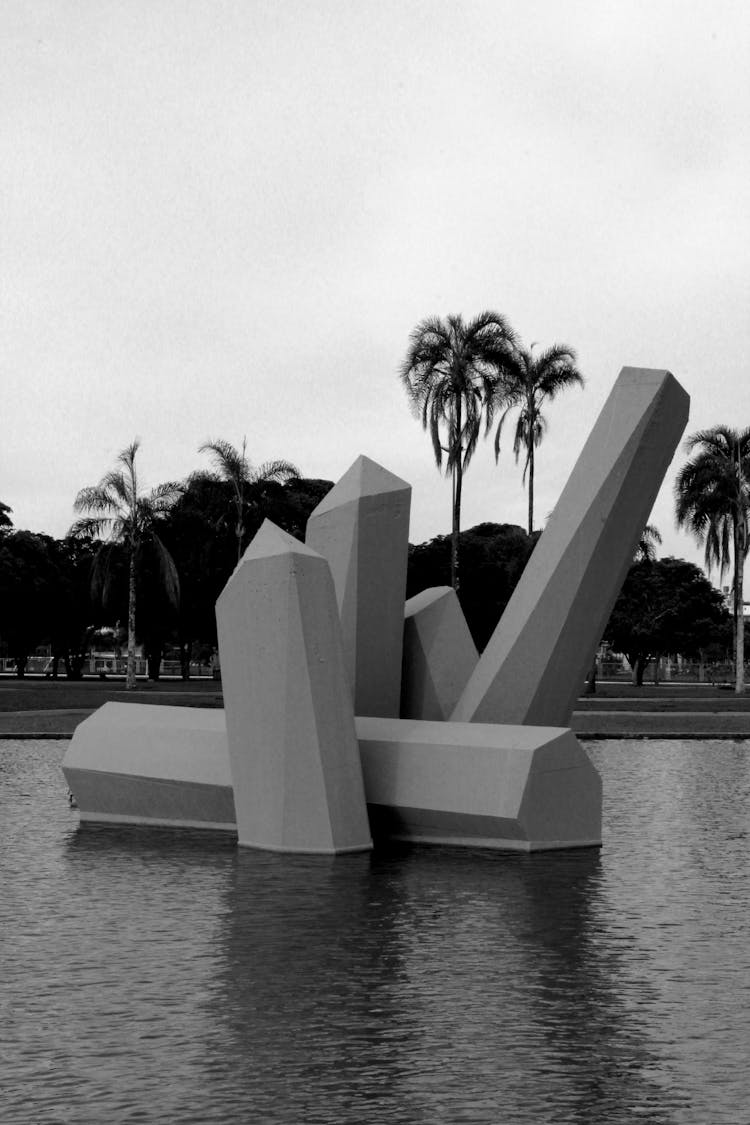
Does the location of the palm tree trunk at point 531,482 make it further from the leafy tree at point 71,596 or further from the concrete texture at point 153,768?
the leafy tree at point 71,596

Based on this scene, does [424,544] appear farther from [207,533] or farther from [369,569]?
[369,569]

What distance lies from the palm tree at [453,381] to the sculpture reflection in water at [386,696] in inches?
847

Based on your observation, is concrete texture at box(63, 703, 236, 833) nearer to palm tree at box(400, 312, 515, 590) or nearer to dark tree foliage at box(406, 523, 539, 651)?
palm tree at box(400, 312, 515, 590)

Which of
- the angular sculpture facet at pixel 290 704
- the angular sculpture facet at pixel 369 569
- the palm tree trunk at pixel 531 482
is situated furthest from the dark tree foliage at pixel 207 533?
the angular sculpture facet at pixel 290 704

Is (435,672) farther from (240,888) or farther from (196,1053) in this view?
(196,1053)

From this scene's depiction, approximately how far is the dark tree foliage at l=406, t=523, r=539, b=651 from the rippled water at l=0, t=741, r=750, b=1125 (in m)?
37.2

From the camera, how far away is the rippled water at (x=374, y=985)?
17.6 feet

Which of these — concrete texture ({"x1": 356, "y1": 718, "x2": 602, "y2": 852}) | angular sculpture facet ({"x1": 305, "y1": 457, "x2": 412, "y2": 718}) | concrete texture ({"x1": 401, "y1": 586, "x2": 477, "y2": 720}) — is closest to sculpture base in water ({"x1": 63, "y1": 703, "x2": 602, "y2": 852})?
concrete texture ({"x1": 356, "y1": 718, "x2": 602, "y2": 852})

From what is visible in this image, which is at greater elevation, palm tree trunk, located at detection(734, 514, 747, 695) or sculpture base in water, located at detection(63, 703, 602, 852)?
palm tree trunk, located at detection(734, 514, 747, 695)

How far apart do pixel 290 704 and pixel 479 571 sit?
145 ft

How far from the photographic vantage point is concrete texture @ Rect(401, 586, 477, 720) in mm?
15281

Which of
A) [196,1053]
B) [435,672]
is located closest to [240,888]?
[196,1053]

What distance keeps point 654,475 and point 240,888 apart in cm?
637

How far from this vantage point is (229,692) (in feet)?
40.2
